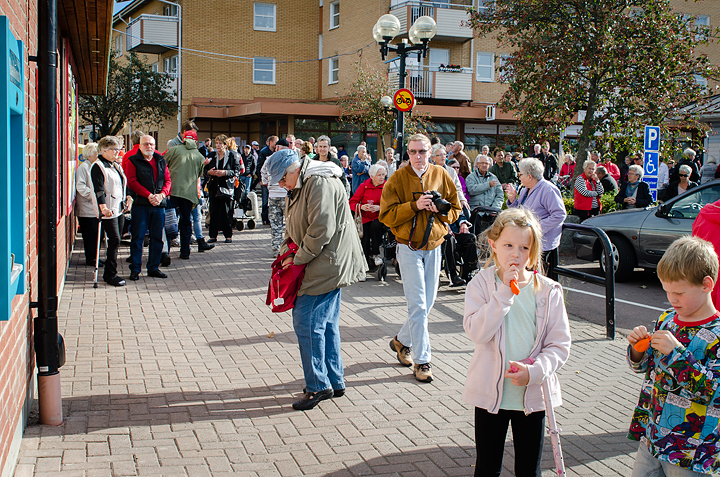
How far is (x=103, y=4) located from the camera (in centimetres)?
749

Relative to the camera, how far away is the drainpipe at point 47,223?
13.7 feet

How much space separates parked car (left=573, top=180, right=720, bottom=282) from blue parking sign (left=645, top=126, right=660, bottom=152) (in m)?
3.19

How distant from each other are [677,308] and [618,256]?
324 inches

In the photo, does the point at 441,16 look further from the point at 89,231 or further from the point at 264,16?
the point at 89,231

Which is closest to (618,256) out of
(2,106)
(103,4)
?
(103,4)

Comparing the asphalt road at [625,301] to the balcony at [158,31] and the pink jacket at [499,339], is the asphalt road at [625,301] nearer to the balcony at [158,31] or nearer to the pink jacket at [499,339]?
the pink jacket at [499,339]

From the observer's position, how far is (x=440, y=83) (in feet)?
107

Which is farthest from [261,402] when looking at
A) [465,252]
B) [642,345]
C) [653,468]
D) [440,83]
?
[440,83]

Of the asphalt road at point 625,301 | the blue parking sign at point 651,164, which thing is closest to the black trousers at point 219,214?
the asphalt road at point 625,301

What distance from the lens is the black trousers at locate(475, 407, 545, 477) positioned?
3.02 meters

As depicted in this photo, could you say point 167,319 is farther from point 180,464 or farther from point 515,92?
point 515,92

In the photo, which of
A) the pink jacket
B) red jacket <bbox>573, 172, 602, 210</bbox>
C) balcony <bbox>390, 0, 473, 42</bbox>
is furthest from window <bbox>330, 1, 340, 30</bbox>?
the pink jacket

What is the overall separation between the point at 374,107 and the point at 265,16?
1196 cm

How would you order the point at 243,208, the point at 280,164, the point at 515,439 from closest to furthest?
the point at 515,439
the point at 280,164
the point at 243,208
